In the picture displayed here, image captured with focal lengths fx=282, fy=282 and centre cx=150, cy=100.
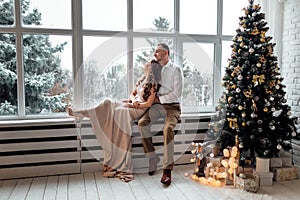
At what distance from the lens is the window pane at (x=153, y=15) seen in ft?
12.1

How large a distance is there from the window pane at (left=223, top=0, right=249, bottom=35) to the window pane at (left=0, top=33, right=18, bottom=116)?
280 cm

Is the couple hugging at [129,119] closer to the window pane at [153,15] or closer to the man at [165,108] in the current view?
the man at [165,108]

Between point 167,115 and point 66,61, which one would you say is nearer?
point 167,115

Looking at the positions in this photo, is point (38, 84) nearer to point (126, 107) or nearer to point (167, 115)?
point (126, 107)

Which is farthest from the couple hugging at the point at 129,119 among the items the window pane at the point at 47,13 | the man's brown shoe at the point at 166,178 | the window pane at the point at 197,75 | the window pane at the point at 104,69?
the window pane at the point at 47,13

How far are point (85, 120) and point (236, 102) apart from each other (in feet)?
5.80

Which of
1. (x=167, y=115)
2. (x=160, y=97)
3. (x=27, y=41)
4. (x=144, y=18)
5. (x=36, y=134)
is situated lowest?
(x=36, y=134)

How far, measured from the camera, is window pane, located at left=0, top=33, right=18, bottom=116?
3.34m

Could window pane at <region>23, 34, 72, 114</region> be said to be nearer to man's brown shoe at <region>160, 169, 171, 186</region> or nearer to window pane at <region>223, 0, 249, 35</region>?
man's brown shoe at <region>160, 169, 171, 186</region>

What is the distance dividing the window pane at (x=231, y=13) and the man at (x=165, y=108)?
1183mm

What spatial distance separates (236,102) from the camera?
327 cm

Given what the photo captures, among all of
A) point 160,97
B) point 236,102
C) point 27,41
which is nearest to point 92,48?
point 27,41

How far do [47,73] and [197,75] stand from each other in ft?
6.56

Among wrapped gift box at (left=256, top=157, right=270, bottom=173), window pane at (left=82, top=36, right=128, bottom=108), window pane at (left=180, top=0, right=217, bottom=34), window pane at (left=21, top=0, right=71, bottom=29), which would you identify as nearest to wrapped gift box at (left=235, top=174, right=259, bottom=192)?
wrapped gift box at (left=256, top=157, right=270, bottom=173)
